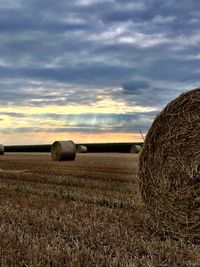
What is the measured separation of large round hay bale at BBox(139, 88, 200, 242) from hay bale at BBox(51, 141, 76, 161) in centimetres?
1691

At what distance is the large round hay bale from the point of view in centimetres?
608

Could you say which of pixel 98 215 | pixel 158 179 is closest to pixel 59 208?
pixel 98 215

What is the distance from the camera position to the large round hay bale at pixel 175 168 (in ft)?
20.0

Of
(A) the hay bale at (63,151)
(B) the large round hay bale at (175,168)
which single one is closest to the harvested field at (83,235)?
(B) the large round hay bale at (175,168)

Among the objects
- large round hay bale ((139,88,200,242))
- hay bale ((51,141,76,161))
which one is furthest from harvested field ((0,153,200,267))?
hay bale ((51,141,76,161))

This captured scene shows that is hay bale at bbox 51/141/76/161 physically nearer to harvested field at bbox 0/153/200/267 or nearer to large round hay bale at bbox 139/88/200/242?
harvested field at bbox 0/153/200/267

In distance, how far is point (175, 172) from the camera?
633 cm

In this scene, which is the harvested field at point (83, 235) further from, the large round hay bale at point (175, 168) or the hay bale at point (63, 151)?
the hay bale at point (63, 151)

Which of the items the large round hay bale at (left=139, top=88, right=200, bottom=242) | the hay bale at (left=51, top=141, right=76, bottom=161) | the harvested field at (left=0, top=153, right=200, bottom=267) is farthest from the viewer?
the hay bale at (left=51, top=141, right=76, bottom=161)

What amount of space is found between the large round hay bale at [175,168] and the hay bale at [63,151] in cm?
1691

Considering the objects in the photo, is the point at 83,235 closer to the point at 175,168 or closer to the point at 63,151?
the point at 175,168

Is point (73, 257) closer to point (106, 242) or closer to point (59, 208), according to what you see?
point (106, 242)

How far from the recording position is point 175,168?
635 centimetres

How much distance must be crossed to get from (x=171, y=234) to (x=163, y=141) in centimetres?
137
